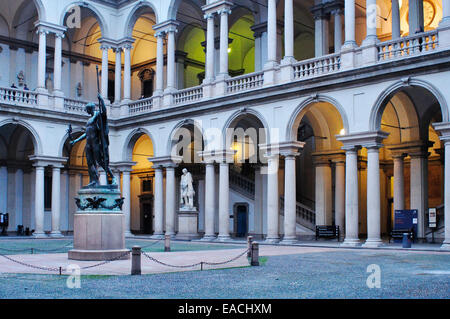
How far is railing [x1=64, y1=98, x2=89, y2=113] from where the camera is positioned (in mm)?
35438

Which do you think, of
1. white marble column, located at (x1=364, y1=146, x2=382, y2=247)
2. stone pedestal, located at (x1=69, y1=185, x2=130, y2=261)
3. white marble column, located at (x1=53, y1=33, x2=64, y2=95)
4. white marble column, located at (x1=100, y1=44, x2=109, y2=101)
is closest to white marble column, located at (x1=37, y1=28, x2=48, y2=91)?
white marble column, located at (x1=53, y1=33, x2=64, y2=95)

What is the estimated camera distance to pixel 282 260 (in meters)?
18.1

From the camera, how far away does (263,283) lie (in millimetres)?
12375

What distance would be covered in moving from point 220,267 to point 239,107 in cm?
1524

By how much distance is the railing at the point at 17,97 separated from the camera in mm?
32719

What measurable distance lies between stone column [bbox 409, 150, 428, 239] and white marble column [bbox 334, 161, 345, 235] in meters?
4.07

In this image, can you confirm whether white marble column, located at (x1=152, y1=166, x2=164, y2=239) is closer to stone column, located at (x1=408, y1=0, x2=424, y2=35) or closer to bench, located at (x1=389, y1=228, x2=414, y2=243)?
bench, located at (x1=389, y1=228, x2=414, y2=243)

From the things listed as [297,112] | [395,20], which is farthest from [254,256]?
[395,20]

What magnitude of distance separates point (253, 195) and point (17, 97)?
1394cm

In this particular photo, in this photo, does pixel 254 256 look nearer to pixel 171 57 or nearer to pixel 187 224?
pixel 187 224

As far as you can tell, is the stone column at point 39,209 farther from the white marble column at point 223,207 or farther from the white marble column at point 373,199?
the white marble column at point 373,199

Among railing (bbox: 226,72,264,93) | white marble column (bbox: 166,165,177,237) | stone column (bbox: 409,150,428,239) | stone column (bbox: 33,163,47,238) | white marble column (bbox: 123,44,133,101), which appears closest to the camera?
stone column (bbox: 409,150,428,239)

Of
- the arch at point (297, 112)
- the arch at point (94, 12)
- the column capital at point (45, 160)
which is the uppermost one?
the arch at point (94, 12)

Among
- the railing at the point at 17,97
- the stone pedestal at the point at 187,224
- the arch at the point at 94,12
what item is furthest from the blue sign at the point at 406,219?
the arch at the point at 94,12
